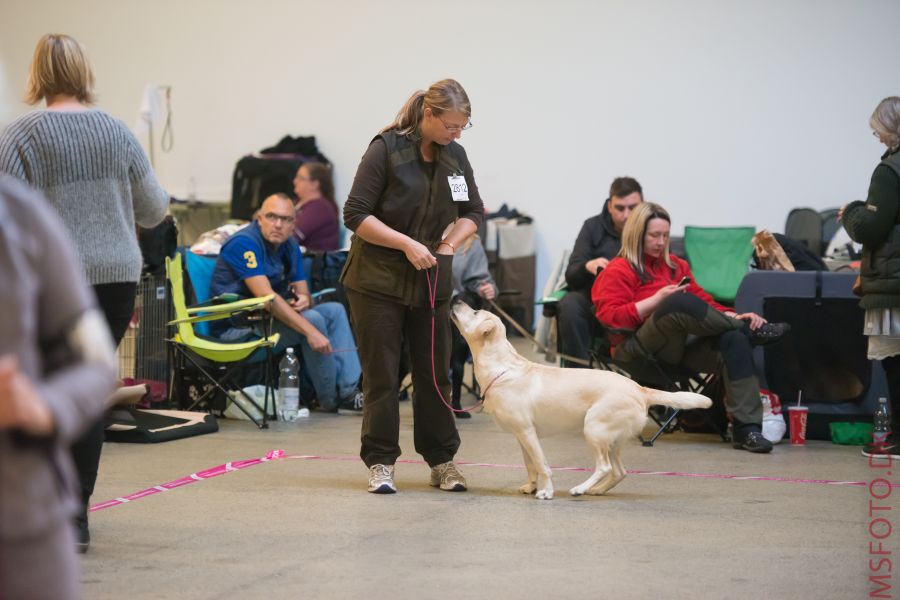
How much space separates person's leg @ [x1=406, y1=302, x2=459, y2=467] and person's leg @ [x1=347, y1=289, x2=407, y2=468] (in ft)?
0.24

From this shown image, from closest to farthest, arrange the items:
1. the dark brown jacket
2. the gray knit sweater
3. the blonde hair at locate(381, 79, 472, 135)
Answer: the gray knit sweater
the blonde hair at locate(381, 79, 472, 135)
the dark brown jacket

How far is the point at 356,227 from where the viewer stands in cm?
398

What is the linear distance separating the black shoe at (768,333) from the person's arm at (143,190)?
3165 mm

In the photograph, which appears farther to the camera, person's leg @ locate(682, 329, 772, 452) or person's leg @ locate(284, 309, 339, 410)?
person's leg @ locate(284, 309, 339, 410)

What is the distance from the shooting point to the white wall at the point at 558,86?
9750 millimetres

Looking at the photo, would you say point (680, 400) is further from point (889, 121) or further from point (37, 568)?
point (37, 568)

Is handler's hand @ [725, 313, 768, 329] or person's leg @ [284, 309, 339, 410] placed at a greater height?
handler's hand @ [725, 313, 768, 329]

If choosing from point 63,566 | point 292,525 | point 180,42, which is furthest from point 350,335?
point 180,42

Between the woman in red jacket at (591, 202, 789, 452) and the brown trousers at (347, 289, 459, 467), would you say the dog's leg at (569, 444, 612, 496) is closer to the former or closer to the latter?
the brown trousers at (347, 289, 459, 467)

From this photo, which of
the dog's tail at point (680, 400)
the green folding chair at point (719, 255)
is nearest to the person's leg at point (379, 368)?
the dog's tail at point (680, 400)

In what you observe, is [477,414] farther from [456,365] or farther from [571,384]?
[571,384]

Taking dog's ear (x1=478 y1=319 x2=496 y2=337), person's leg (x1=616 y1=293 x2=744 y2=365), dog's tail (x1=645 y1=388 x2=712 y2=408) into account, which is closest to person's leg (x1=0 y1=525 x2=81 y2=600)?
dog's ear (x1=478 y1=319 x2=496 y2=337)

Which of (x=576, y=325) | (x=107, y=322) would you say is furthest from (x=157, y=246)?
(x=107, y=322)

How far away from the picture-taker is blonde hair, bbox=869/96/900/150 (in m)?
4.94
